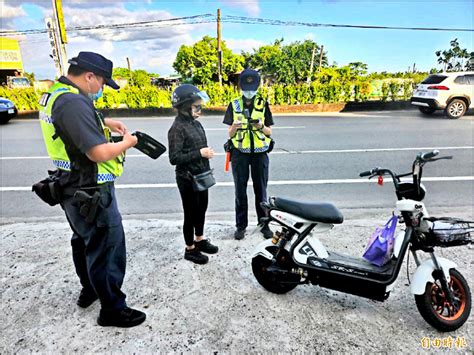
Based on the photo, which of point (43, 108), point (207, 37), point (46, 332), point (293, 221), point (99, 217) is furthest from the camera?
point (207, 37)

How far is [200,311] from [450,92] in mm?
14239

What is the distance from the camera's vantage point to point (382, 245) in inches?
104

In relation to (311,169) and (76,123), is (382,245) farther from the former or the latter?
(311,169)

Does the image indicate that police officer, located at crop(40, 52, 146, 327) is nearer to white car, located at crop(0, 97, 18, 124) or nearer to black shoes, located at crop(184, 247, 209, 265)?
black shoes, located at crop(184, 247, 209, 265)

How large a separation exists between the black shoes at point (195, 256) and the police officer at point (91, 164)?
0.94 metres

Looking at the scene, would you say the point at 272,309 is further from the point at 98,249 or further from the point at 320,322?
the point at 98,249

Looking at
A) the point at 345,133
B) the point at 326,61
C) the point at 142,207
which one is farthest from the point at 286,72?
the point at 142,207

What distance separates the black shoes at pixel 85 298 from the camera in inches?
111

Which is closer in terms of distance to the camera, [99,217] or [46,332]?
[99,217]

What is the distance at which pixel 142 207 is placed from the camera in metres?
5.24

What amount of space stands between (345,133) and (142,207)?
7565 millimetres

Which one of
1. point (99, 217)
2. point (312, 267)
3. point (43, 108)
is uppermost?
point (43, 108)

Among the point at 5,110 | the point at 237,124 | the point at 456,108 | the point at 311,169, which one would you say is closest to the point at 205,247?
the point at 237,124

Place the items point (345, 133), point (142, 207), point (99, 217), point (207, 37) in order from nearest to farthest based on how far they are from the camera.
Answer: point (99, 217) → point (142, 207) → point (345, 133) → point (207, 37)
